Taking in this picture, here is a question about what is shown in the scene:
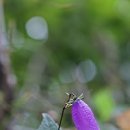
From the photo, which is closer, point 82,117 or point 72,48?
point 82,117

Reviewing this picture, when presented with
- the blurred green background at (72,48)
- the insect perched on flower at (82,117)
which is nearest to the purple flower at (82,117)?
the insect perched on flower at (82,117)

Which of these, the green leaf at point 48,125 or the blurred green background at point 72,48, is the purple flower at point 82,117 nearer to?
the green leaf at point 48,125

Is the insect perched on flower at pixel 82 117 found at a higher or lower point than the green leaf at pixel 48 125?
higher

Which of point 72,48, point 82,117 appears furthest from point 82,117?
point 72,48

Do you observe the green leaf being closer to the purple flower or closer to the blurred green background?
the purple flower

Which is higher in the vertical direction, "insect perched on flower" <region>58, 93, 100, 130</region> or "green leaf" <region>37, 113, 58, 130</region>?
"insect perched on flower" <region>58, 93, 100, 130</region>

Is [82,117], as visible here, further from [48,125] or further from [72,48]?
Result: [72,48]

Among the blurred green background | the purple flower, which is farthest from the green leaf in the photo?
the blurred green background
